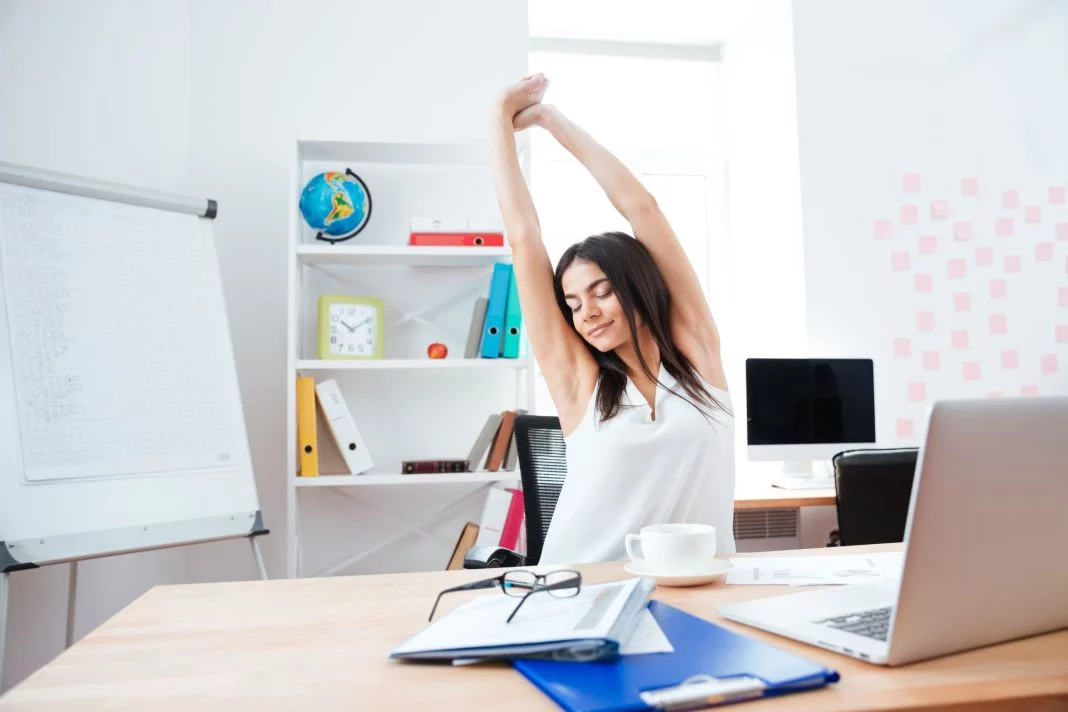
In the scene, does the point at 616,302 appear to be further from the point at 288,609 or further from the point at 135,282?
the point at 135,282

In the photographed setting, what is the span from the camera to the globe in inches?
103

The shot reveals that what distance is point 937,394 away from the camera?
3131mm

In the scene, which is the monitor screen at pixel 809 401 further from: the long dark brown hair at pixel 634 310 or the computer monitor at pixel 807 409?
the long dark brown hair at pixel 634 310

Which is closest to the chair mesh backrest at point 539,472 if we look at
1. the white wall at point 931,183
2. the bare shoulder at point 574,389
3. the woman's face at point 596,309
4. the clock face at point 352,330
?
the bare shoulder at point 574,389

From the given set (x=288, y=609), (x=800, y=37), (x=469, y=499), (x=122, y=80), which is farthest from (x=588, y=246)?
(x=800, y=37)

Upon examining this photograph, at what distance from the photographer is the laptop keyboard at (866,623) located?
0.70m

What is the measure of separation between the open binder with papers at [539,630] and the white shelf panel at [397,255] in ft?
6.31

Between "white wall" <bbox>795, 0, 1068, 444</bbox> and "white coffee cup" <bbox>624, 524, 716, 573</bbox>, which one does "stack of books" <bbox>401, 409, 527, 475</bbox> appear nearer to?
"white wall" <bbox>795, 0, 1068, 444</bbox>

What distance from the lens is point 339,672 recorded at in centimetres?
66

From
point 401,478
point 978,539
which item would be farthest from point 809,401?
point 978,539

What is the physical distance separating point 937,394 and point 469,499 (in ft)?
6.33

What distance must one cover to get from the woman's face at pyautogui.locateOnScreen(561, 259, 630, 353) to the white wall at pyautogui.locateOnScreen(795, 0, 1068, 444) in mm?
1729

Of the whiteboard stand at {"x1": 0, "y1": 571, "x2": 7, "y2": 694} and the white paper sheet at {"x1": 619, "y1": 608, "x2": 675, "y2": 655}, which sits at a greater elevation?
the white paper sheet at {"x1": 619, "y1": 608, "x2": 675, "y2": 655}

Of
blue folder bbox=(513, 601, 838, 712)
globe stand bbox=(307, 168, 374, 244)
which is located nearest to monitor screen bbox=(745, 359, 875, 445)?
globe stand bbox=(307, 168, 374, 244)
